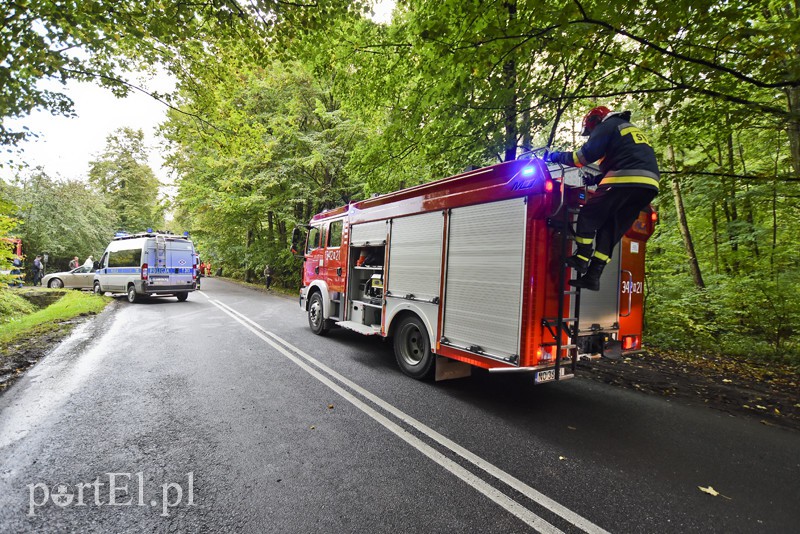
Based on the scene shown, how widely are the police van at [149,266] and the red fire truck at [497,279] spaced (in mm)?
10354

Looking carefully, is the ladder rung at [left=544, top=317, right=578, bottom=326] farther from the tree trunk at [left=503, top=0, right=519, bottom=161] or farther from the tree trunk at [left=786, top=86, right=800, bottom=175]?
the tree trunk at [left=786, top=86, right=800, bottom=175]

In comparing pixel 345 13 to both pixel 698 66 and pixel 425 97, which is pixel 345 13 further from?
pixel 698 66

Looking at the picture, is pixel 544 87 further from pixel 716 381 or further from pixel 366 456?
pixel 366 456

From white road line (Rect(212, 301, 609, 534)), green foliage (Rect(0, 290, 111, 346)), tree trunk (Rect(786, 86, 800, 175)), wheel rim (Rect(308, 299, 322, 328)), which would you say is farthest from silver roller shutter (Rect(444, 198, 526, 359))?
green foliage (Rect(0, 290, 111, 346))

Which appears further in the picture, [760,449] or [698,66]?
[698,66]

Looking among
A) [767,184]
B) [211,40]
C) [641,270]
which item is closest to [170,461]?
[641,270]

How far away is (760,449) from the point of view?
10.8 feet

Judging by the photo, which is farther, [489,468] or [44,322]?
[44,322]

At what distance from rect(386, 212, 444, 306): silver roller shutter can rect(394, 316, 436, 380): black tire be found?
18.1 inches

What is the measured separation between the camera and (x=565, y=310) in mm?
3924

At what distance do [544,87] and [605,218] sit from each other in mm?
3620

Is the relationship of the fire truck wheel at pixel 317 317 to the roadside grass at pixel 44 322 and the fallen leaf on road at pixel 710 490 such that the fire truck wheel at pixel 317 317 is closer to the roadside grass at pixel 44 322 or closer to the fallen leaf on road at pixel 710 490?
the roadside grass at pixel 44 322

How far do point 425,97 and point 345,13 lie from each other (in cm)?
200

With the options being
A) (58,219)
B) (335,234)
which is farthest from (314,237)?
(58,219)
